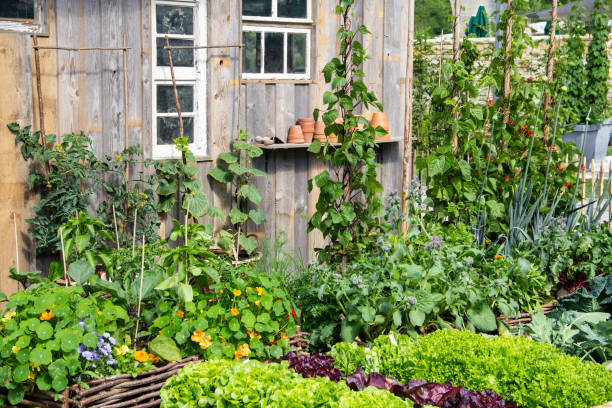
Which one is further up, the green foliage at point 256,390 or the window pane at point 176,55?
the window pane at point 176,55

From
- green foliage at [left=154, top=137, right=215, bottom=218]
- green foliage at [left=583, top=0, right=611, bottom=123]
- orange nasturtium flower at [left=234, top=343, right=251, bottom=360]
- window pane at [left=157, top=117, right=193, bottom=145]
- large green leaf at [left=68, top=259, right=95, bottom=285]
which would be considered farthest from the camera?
green foliage at [left=583, top=0, right=611, bottom=123]

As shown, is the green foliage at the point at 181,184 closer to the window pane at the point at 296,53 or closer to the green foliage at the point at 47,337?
the window pane at the point at 296,53

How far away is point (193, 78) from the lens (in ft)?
17.1

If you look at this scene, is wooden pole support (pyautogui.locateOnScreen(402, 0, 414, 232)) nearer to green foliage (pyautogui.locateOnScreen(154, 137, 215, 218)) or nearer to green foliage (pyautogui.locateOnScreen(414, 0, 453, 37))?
green foliage (pyautogui.locateOnScreen(154, 137, 215, 218))

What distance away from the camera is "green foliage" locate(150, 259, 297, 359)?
10.4 ft

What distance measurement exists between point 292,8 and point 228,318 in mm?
3131

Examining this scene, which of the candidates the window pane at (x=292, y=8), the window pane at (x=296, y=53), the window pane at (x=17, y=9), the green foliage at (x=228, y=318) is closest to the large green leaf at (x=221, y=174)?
the window pane at (x=296, y=53)

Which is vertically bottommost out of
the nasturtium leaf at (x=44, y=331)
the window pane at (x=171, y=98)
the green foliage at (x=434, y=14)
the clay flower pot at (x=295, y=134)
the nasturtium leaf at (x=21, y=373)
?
the nasturtium leaf at (x=21, y=373)

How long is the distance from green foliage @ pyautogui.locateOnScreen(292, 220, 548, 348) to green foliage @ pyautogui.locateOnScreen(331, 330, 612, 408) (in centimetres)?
28

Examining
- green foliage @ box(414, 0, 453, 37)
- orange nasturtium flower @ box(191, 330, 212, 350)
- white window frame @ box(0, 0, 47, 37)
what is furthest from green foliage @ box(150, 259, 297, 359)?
green foliage @ box(414, 0, 453, 37)

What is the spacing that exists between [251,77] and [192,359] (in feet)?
9.48

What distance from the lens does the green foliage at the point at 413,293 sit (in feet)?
11.5

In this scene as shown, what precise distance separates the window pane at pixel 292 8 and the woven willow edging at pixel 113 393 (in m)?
3.33

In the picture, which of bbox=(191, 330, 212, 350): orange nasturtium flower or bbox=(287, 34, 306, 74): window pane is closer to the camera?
bbox=(191, 330, 212, 350): orange nasturtium flower
